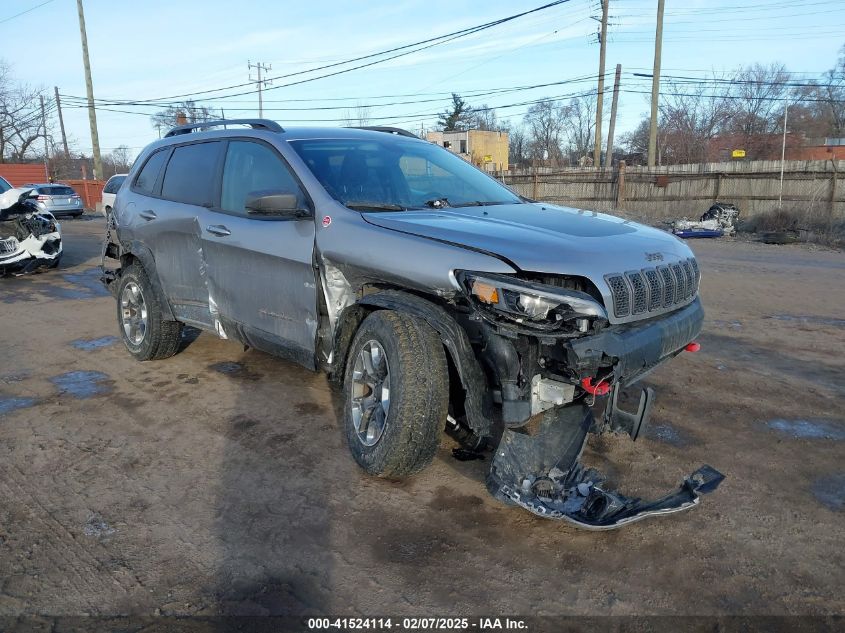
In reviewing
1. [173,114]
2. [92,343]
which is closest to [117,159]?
[173,114]

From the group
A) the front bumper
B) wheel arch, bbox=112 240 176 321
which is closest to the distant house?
wheel arch, bbox=112 240 176 321

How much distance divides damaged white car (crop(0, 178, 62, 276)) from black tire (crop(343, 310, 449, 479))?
31.8 ft

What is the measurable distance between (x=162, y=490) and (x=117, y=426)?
113 centimetres

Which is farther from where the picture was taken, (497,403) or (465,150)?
(465,150)

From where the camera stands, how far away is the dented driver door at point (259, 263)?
158 inches

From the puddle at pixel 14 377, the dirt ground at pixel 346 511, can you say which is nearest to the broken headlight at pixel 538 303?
the dirt ground at pixel 346 511

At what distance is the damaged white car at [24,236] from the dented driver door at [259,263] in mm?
7636

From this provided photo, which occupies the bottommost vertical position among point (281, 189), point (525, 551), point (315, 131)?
point (525, 551)

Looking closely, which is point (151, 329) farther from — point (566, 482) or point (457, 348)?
point (566, 482)

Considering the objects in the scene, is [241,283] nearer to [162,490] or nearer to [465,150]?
[162,490]

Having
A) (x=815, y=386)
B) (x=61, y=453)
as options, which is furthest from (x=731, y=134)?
(x=61, y=453)

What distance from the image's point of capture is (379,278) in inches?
141

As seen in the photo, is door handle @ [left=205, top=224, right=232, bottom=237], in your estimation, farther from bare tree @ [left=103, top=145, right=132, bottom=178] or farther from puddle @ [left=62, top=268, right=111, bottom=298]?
bare tree @ [left=103, top=145, right=132, bottom=178]

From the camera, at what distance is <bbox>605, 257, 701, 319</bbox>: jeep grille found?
3.13 m
